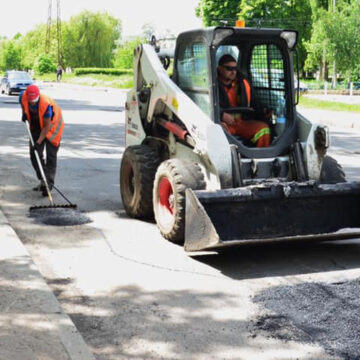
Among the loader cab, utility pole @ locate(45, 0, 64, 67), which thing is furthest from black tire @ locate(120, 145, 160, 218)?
utility pole @ locate(45, 0, 64, 67)

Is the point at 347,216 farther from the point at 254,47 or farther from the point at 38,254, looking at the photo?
the point at 38,254

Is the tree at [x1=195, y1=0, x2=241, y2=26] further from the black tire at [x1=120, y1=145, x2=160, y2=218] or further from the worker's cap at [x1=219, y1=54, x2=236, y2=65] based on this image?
the worker's cap at [x1=219, y1=54, x2=236, y2=65]

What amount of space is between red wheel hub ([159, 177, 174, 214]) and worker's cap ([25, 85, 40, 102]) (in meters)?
2.64

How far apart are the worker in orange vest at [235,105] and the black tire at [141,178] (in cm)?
115

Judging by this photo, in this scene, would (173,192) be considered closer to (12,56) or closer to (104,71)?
(104,71)

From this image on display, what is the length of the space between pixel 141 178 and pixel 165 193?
700mm

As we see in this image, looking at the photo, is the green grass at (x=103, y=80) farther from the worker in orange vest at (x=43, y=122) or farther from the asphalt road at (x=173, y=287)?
the asphalt road at (x=173, y=287)

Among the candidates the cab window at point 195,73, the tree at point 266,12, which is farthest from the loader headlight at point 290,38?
the tree at point 266,12

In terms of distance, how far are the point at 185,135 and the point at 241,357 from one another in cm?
346

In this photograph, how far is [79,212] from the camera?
8641 mm

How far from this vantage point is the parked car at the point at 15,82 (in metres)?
37.8

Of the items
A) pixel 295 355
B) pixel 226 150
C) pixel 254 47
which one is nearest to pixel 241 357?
pixel 295 355

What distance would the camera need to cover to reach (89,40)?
90.9m

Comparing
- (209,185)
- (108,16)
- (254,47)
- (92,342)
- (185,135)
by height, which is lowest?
(92,342)
